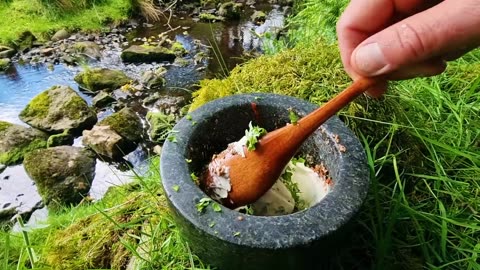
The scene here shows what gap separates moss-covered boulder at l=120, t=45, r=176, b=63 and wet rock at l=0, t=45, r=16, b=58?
140cm

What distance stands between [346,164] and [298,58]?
87 cm

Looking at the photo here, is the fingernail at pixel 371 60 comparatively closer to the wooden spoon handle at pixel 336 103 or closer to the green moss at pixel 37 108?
the wooden spoon handle at pixel 336 103

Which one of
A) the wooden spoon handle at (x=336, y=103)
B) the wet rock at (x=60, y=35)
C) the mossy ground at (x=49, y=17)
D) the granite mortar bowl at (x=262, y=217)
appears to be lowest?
the wet rock at (x=60, y=35)

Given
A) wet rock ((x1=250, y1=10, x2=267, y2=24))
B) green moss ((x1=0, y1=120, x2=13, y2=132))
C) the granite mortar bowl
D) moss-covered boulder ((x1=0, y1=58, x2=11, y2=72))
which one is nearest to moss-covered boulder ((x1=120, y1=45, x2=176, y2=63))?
moss-covered boulder ((x1=0, y1=58, x2=11, y2=72))

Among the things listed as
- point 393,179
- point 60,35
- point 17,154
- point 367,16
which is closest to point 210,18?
point 60,35

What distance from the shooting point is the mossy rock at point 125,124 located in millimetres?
4418

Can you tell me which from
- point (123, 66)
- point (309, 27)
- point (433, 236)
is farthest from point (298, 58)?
point (123, 66)

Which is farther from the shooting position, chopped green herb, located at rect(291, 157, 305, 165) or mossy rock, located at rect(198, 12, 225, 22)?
mossy rock, located at rect(198, 12, 225, 22)

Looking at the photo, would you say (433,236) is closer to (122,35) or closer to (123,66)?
(123,66)

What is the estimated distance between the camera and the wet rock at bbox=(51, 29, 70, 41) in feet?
20.1

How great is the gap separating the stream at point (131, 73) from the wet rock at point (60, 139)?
0.09 metres

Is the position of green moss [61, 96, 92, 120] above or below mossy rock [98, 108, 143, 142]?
above

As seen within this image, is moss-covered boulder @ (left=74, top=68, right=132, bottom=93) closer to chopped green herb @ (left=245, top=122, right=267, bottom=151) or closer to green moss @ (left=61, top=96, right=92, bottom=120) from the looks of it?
green moss @ (left=61, top=96, right=92, bottom=120)

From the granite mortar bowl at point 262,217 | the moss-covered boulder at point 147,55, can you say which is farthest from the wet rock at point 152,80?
the granite mortar bowl at point 262,217
